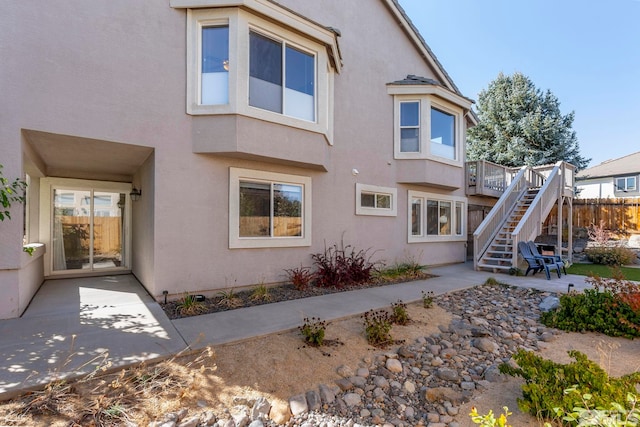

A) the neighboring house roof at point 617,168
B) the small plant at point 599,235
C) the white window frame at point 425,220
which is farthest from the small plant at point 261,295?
the neighboring house roof at point 617,168

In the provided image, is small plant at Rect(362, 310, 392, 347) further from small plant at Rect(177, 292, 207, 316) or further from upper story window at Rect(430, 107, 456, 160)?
upper story window at Rect(430, 107, 456, 160)

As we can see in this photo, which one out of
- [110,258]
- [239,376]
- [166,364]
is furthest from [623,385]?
[110,258]

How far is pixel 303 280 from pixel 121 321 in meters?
3.81

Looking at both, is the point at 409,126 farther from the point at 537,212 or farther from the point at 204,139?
the point at 204,139

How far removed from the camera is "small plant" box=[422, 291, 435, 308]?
6.29m

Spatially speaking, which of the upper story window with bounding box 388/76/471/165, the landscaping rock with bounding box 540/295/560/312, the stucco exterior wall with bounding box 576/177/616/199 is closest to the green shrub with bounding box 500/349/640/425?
the landscaping rock with bounding box 540/295/560/312

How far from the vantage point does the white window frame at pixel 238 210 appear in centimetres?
681

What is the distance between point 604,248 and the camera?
12531 mm

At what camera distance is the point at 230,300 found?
20.1ft

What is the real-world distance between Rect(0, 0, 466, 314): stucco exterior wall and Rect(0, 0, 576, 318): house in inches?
1.0

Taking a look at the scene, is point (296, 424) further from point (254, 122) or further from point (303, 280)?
point (254, 122)

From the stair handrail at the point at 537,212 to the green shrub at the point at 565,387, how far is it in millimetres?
7461

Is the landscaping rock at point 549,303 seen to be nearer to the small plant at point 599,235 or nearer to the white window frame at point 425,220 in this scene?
the white window frame at point 425,220

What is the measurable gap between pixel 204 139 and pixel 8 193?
3234 millimetres
